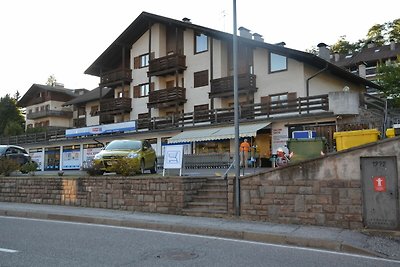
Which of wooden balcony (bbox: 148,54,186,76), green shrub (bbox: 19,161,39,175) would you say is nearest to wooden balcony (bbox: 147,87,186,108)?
wooden balcony (bbox: 148,54,186,76)

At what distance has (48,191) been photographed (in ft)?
54.9

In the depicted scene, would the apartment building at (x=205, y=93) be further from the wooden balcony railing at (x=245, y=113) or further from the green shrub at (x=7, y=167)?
the green shrub at (x=7, y=167)

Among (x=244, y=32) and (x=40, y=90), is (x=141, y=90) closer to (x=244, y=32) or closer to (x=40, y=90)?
(x=244, y=32)

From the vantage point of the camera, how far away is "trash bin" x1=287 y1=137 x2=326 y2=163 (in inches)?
584

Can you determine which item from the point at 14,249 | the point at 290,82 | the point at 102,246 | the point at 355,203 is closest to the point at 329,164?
the point at 355,203

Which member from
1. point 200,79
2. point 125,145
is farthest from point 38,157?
point 125,145

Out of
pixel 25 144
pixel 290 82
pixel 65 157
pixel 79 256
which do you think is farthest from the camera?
pixel 25 144

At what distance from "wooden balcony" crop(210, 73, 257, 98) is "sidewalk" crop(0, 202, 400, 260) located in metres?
20.0

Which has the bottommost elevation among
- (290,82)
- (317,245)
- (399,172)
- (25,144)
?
(317,245)

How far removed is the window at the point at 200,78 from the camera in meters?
36.2

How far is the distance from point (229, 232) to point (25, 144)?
4189cm

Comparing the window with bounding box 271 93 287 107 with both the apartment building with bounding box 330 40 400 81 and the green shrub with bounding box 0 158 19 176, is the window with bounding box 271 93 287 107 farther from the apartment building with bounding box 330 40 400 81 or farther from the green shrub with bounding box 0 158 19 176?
the apartment building with bounding box 330 40 400 81

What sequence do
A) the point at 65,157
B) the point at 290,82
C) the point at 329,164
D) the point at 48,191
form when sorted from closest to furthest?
the point at 329,164 → the point at 48,191 → the point at 290,82 → the point at 65,157

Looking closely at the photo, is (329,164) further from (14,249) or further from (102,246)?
(14,249)
